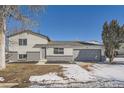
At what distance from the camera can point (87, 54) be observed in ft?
83.5

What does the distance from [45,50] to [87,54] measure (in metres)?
4.13

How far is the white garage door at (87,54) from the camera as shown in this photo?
2530 cm

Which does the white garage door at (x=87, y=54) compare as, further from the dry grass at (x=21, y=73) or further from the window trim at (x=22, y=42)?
the dry grass at (x=21, y=73)

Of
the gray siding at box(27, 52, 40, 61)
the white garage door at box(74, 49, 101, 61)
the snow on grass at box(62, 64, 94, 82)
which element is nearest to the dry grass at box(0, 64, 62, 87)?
A: the snow on grass at box(62, 64, 94, 82)

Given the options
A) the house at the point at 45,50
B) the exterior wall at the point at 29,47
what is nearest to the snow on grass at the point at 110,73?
the house at the point at 45,50

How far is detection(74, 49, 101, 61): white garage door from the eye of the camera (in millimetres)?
25297

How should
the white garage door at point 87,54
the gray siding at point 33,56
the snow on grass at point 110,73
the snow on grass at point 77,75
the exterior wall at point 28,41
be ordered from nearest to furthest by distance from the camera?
the snow on grass at point 77,75, the snow on grass at point 110,73, the white garage door at point 87,54, the gray siding at point 33,56, the exterior wall at point 28,41

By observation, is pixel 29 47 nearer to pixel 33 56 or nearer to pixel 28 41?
pixel 28 41

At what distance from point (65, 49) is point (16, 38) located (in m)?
5.08
